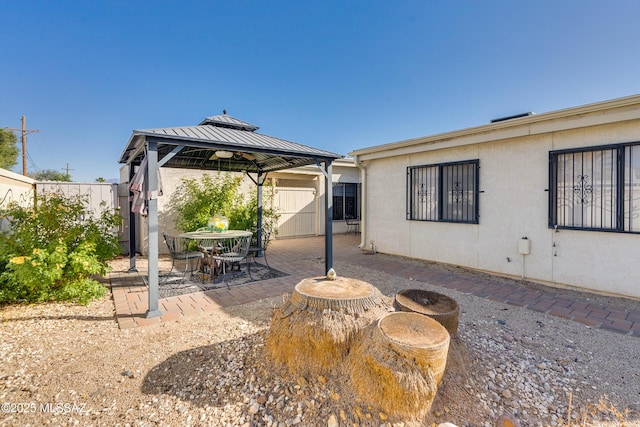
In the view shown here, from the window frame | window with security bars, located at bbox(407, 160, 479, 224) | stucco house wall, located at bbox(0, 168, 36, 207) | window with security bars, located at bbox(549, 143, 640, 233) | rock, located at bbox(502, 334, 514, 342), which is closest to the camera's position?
rock, located at bbox(502, 334, 514, 342)

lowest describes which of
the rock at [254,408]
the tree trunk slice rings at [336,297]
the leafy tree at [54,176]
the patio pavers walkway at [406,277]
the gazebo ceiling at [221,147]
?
the rock at [254,408]

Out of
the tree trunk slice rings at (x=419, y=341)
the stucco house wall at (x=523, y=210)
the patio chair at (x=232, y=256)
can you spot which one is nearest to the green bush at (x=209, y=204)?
the patio chair at (x=232, y=256)

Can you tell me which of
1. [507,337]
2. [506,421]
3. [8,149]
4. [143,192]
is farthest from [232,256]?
[8,149]

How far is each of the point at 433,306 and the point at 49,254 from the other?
5.15 m

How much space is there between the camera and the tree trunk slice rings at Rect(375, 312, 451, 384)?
1.85m

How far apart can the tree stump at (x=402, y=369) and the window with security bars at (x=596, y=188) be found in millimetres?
4608

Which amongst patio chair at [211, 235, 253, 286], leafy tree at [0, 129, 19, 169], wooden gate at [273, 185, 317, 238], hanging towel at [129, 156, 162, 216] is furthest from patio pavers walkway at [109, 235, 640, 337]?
leafy tree at [0, 129, 19, 169]

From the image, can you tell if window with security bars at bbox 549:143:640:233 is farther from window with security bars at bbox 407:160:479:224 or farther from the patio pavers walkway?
window with security bars at bbox 407:160:479:224

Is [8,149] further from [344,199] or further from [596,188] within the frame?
[596,188]

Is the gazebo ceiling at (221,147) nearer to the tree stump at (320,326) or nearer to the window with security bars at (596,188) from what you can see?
the tree stump at (320,326)

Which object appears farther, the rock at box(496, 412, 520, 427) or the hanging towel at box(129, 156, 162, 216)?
the hanging towel at box(129, 156, 162, 216)

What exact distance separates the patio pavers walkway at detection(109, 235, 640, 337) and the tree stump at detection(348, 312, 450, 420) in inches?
111

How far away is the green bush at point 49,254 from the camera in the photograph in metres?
3.85

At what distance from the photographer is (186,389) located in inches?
89.6
